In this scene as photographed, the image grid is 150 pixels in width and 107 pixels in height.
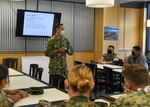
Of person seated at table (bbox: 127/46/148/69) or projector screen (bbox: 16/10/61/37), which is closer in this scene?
Result: person seated at table (bbox: 127/46/148/69)

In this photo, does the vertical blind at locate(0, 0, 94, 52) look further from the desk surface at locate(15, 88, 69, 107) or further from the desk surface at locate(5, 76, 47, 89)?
the desk surface at locate(15, 88, 69, 107)

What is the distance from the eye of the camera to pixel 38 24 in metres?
7.43

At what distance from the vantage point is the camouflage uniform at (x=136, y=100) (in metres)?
1.80

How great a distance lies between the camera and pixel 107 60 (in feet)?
25.2

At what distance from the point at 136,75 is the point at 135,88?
110mm

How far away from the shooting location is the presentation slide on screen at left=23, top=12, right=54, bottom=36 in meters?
7.24

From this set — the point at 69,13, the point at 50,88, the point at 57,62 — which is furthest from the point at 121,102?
the point at 69,13

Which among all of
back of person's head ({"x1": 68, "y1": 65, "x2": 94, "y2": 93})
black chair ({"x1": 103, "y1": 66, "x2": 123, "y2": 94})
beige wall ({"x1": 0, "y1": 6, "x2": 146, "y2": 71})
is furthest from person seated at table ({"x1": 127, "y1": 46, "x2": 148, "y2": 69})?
back of person's head ({"x1": 68, "y1": 65, "x2": 94, "y2": 93})

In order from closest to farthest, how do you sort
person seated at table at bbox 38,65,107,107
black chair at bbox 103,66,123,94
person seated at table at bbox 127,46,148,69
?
1. person seated at table at bbox 38,65,107,107
2. black chair at bbox 103,66,123,94
3. person seated at table at bbox 127,46,148,69

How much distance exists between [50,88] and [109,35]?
19.1ft

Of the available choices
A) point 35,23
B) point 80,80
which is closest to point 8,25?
point 35,23

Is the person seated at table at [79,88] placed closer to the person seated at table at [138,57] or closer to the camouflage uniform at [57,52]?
the camouflage uniform at [57,52]

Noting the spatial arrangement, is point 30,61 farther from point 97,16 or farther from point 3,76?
point 3,76

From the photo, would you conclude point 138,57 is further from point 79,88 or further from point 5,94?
point 79,88
